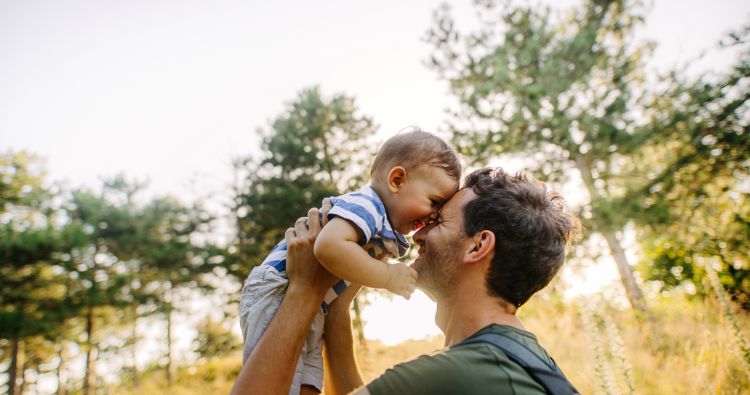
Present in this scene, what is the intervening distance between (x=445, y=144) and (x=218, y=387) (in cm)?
1461

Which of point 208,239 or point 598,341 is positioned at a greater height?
point 208,239

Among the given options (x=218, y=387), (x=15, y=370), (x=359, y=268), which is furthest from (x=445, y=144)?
(x=15, y=370)

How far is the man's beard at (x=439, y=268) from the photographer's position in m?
2.10

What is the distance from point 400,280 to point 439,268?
0.96ft

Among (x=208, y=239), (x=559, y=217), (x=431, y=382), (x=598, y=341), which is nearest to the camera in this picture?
(x=431, y=382)

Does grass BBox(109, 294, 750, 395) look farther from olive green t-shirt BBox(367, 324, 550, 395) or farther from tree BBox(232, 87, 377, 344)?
tree BBox(232, 87, 377, 344)

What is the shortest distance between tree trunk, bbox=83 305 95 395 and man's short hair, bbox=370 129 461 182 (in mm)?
21247

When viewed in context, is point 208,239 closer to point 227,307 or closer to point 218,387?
point 227,307

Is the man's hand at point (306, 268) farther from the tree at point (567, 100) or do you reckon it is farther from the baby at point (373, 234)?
the tree at point (567, 100)

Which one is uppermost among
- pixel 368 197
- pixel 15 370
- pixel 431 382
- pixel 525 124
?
pixel 525 124

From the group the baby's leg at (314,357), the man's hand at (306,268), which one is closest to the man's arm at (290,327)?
the man's hand at (306,268)

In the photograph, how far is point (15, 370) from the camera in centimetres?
1875

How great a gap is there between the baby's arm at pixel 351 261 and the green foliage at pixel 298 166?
42.5 feet

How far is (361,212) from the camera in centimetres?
199
